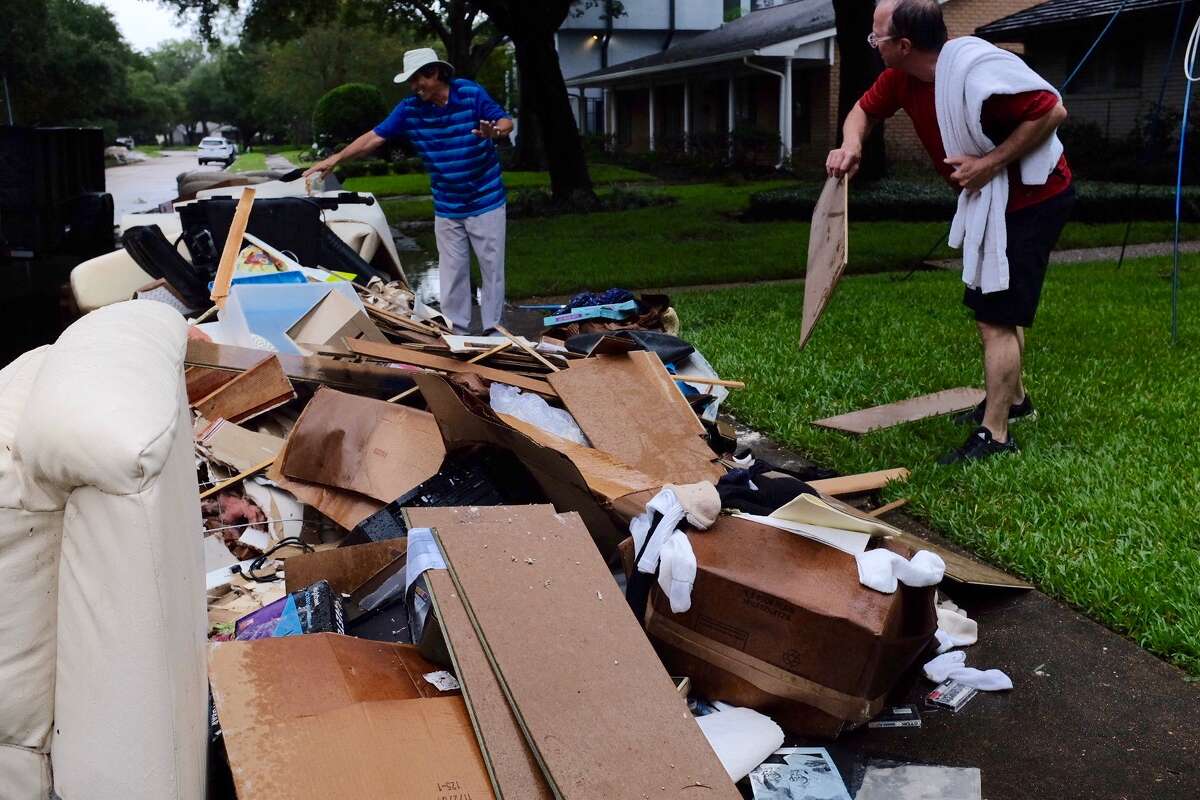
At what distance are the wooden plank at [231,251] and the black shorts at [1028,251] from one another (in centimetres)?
392

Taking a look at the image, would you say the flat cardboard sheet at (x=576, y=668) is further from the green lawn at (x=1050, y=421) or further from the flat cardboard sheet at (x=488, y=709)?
the green lawn at (x=1050, y=421)

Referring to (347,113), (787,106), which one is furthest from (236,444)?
(347,113)

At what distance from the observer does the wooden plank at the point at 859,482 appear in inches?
176

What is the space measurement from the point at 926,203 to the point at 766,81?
1589 centimetres

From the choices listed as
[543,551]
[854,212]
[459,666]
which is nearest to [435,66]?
[543,551]

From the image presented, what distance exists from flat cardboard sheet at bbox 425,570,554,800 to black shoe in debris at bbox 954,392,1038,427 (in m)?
3.35

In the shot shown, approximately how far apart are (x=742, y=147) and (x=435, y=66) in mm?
21141

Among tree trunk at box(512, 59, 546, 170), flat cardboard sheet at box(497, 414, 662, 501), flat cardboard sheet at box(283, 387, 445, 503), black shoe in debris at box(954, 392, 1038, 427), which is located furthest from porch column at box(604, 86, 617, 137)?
flat cardboard sheet at box(497, 414, 662, 501)

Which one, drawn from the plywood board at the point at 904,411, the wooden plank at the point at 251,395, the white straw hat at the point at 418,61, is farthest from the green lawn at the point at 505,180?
the wooden plank at the point at 251,395

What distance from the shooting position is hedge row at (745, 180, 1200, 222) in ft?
48.5

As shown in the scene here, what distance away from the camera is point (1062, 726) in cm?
301

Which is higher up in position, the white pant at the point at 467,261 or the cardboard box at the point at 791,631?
the white pant at the point at 467,261

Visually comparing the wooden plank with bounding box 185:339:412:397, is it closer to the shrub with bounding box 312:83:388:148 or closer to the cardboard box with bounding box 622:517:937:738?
the cardboard box with bounding box 622:517:937:738

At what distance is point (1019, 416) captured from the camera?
5.37 metres
